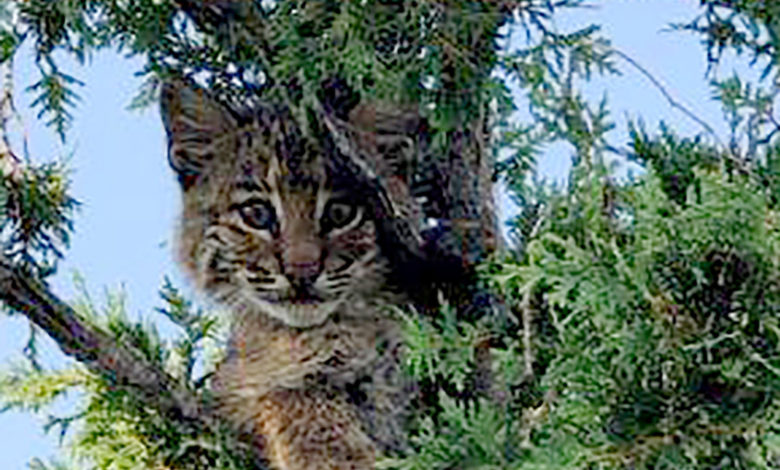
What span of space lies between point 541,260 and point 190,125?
1.42m

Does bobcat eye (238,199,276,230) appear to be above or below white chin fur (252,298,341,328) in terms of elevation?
above

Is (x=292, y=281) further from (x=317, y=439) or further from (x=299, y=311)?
(x=317, y=439)

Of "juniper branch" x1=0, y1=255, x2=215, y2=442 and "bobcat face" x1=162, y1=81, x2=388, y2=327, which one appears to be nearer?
"juniper branch" x1=0, y1=255, x2=215, y2=442

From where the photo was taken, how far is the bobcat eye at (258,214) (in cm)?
370

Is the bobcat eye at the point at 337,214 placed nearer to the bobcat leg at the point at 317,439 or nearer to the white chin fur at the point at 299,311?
the white chin fur at the point at 299,311

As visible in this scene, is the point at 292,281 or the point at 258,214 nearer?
the point at 292,281

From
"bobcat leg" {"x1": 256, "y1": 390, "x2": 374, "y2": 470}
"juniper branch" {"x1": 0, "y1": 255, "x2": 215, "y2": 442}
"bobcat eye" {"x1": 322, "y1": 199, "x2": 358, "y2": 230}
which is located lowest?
"bobcat leg" {"x1": 256, "y1": 390, "x2": 374, "y2": 470}

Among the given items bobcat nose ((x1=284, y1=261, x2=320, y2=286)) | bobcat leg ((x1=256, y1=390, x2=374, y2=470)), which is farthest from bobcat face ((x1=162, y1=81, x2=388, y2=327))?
bobcat leg ((x1=256, y1=390, x2=374, y2=470))

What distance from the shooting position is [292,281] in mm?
3600

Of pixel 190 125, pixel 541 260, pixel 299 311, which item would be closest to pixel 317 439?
pixel 299 311

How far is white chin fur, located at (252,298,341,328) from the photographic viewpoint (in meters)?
3.69

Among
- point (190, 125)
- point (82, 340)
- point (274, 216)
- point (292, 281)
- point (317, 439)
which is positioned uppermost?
point (190, 125)

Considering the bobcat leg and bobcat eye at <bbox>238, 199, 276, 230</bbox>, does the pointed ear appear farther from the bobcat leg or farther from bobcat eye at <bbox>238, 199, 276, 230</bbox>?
the bobcat leg

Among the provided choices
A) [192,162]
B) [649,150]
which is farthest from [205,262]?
[649,150]
